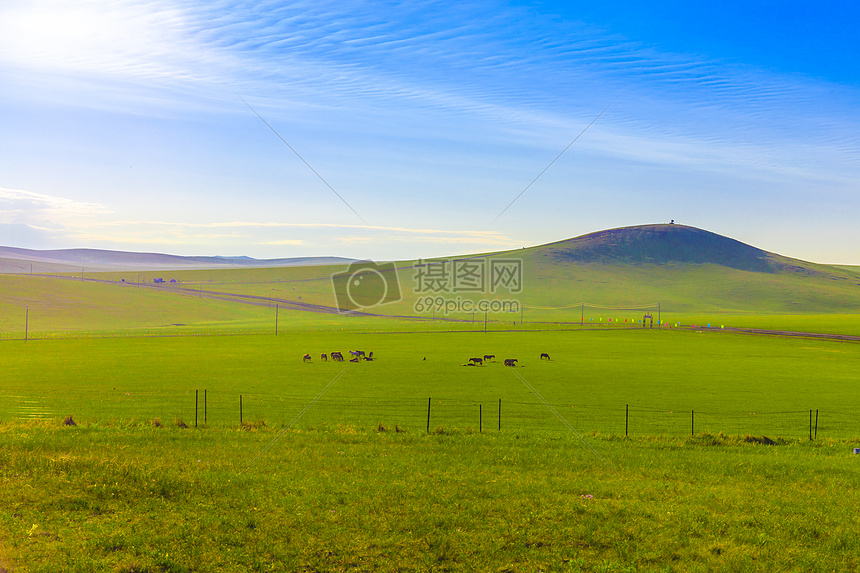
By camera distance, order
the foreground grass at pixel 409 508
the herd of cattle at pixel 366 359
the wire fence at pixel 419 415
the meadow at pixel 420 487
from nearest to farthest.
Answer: the foreground grass at pixel 409 508
the meadow at pixel 420 487
the wire fence at pixel 419 415
the herd of cattle at pixel 366 359

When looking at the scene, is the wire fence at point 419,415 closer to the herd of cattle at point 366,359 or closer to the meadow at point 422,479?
the meadow at point 422,479

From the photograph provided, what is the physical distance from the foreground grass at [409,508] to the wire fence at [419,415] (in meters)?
6.14

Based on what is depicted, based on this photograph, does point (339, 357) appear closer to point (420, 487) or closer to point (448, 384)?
point (448, 384)

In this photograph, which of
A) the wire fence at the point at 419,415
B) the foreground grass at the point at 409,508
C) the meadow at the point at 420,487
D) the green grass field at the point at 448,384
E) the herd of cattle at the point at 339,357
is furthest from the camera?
the herd of cattle at the point at 339,357

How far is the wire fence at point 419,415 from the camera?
25672mm

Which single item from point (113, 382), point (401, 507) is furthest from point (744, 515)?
point (113, 382)

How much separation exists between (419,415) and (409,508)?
1608cm

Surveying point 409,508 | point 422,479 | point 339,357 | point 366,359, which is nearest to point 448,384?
point 366,359

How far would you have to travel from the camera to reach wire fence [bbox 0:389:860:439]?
84.2 ft

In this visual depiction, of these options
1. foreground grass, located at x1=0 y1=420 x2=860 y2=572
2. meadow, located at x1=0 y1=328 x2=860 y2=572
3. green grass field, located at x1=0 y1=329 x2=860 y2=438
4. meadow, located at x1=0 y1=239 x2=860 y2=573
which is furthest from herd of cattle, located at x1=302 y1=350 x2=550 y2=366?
foreground grass, located at x1=0 y1=420 x2=860 y2=572

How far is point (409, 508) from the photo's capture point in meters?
12.8

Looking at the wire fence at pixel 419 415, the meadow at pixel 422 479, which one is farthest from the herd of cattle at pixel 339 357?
the wire fence at pixel 419 415

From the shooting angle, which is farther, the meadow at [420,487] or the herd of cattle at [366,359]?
the herd of cattle at [366,359]

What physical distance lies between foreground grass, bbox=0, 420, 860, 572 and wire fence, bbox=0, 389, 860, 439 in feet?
20.2
